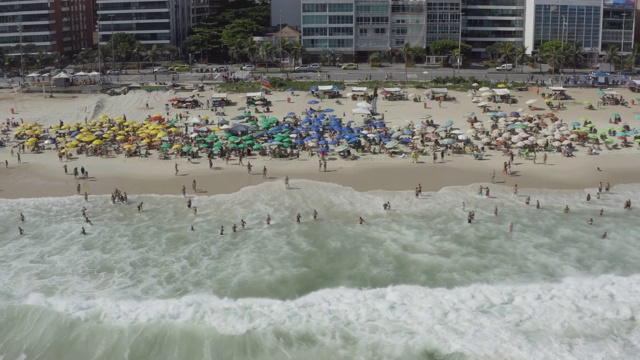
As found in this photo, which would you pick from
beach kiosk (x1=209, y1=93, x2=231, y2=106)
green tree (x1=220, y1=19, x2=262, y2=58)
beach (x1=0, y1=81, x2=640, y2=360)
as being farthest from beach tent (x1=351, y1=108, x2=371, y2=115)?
green tree (x1=220, y1=19, x2=262, y2=58)

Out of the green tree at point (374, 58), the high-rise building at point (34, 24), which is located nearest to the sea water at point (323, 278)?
the green tree at point (374, 58)

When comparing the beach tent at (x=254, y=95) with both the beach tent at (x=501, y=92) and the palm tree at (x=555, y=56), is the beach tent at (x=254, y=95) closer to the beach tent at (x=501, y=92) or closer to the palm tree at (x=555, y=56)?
the beach tent at (x=501, y=92)

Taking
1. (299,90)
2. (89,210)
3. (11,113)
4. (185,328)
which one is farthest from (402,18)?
(185,328)

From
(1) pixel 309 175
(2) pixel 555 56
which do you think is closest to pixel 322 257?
(1) pixel 309 175

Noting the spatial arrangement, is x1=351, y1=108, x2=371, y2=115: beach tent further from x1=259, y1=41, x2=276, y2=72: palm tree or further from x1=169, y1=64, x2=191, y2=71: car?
x1=169, y1=64, x2=191, y2=71: car

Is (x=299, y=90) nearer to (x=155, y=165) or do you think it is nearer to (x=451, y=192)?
(x=155, y=165)

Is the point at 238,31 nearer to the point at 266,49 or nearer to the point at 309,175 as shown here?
the point at 266,49
